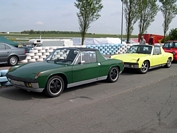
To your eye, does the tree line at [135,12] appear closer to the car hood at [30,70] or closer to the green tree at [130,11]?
the green tree at [130,11]

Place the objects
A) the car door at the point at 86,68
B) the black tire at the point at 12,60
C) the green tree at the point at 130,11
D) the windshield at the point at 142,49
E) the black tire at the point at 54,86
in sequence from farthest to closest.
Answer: the green tree at the point at 130,11, the black tire at the point at 12,60, the windshield at the point at 142,49, the car door at the point at 86,68, the black tire at the point at 54,86

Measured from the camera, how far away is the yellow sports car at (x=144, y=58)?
8.97m

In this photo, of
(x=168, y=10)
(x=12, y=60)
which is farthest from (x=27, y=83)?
(x=168, y=10)

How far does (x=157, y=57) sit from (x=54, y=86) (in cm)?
657

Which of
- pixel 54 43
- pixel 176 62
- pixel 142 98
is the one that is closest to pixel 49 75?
pixel 142 98

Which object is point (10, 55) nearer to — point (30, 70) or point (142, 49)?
point (30, 70)

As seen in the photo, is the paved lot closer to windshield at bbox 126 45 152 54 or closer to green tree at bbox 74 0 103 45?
windshield at bbox 126 45 152 54

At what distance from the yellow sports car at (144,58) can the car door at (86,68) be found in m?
2.90

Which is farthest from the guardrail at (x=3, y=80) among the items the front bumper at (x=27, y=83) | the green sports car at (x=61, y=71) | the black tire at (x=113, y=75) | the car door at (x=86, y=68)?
the black tire at (x=113, y=75)

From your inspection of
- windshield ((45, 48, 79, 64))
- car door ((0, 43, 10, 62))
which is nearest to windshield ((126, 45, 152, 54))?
windshield ((45, 48, 79, 64))

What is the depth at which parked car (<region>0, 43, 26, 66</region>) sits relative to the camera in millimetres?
10977

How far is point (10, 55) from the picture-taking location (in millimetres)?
11281

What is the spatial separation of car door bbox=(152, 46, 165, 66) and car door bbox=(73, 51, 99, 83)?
4406 mm

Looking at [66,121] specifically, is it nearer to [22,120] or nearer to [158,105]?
[22,120]
